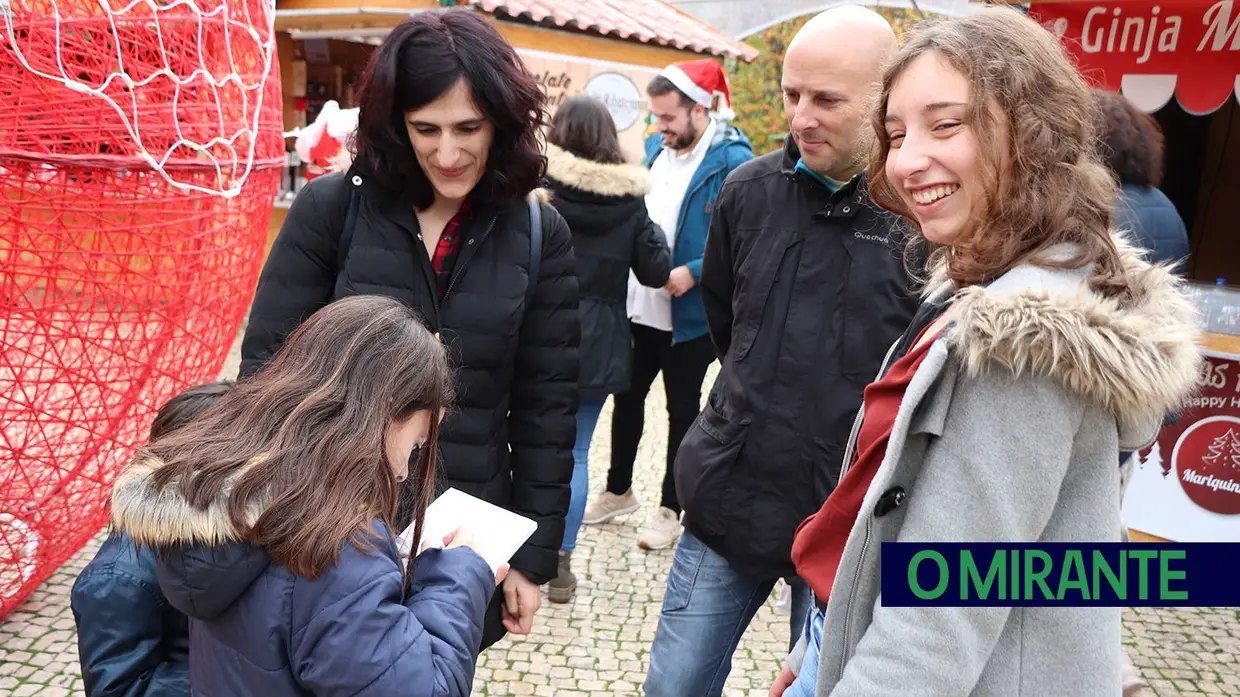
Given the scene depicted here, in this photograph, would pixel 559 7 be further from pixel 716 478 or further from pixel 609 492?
pixel 716 478

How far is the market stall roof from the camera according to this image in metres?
7.77

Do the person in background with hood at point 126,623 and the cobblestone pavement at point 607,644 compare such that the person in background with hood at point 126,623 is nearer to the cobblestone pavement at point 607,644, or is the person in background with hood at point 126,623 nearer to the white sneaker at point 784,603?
the cobblestone pavement at point 607,644

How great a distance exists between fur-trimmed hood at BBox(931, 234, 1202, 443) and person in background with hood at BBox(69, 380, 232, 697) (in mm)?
1368

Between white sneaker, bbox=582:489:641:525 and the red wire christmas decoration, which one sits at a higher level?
the red wire christmas decoration

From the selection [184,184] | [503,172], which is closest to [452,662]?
→ [503,172]

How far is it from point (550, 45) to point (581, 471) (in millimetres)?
5305

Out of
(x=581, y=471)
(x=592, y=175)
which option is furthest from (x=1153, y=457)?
(x=592, y=175)

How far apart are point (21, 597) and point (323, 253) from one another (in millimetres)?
2224

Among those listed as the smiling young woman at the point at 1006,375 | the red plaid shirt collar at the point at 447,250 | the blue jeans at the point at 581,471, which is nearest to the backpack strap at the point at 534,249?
the red plaid shirt collar at the point at 447,250

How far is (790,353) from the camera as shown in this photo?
2.09 m

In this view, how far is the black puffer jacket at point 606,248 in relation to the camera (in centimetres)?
382

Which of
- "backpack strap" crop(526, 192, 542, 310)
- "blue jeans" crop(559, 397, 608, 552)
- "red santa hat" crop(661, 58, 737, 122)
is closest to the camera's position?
"backpack strap" crop(526, 192, 542, 310)

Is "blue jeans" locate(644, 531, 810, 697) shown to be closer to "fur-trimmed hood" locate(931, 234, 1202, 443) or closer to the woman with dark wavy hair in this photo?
the woman with dark wavy hair

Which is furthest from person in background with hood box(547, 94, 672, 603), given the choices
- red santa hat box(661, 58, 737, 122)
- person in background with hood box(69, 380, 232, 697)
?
person in background with hood box(69, 380, 232, 697)
